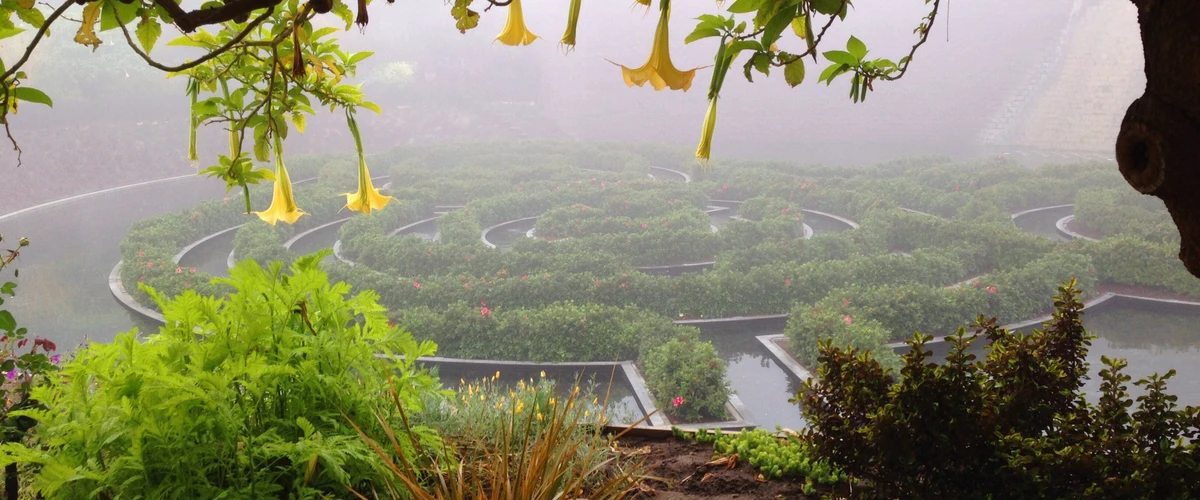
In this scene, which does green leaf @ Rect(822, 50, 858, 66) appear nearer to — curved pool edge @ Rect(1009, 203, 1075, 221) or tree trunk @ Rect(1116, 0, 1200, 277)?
tree trunk @ Rect(1116, 0, 1200, 277)

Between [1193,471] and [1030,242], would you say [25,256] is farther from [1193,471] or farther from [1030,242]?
[1030,242]

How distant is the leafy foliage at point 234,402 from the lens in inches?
36.4

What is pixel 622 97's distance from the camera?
22703mm

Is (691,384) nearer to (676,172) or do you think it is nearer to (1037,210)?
(1037,210)

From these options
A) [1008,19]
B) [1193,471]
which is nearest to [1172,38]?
[1193,471]

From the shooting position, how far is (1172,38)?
41cm

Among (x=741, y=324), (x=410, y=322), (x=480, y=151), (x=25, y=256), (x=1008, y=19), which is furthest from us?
(x=1008, y=19)

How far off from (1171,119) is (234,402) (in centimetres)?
113

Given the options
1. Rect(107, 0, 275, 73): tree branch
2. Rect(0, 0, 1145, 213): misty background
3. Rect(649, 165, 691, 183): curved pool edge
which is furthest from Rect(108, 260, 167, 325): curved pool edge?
Rect(649, 165, 691, 183): curved pool edge

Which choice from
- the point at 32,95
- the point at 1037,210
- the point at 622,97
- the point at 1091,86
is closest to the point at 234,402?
the point at 32,95

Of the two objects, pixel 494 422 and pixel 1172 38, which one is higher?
pixel 1172 38

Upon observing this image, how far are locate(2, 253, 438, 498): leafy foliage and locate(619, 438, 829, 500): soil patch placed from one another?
0.52 m

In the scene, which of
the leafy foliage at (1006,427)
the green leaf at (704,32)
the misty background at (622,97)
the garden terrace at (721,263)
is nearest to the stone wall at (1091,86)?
the misty background at (622,97)

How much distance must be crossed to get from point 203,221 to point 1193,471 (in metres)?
9.31
